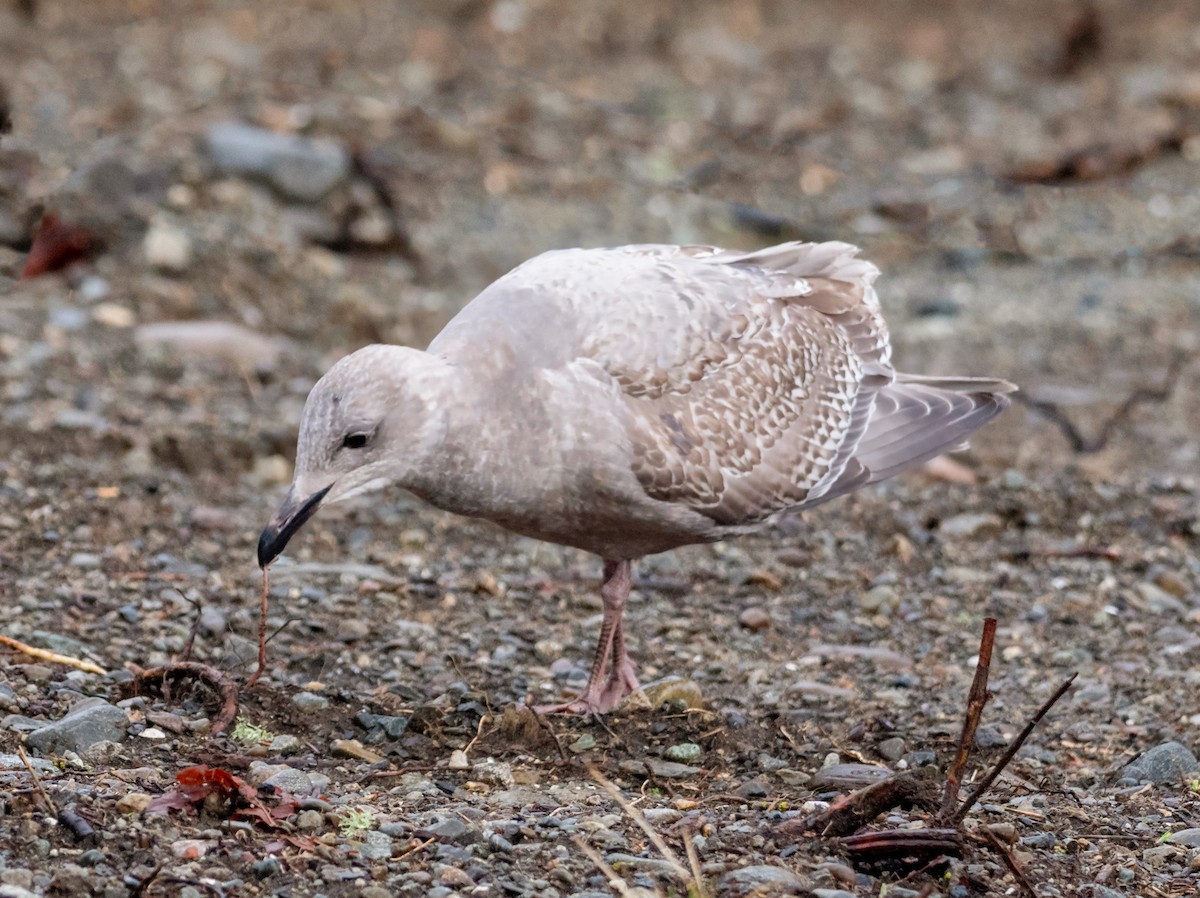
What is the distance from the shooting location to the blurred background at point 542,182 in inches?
308

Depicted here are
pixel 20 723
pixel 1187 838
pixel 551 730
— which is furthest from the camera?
pixel 551 730

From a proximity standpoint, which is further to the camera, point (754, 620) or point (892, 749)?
point (754, 620)

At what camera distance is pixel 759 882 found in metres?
3.42

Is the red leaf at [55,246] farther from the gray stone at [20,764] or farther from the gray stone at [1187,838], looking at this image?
the gray stone at [1187,838]

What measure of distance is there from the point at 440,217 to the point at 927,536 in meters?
4.67

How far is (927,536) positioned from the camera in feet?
22.0

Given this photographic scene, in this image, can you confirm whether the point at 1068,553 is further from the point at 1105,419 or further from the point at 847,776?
the point at 847,776

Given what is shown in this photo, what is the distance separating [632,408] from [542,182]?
6533 millimetres

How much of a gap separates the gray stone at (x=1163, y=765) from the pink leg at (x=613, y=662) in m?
1.56

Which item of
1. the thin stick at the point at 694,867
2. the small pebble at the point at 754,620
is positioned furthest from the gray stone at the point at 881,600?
the thin stick at the point at 694,867

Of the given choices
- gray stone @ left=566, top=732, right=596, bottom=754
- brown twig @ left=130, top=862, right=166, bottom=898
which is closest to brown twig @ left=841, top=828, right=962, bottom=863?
gray stone @ left=566, top=732, right=596, bottom=754

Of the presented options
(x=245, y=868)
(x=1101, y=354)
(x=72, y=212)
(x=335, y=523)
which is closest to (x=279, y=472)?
(x=335, y=523)

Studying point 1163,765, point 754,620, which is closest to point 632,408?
point 754,620

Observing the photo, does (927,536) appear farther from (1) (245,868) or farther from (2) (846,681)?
(1) (245,868)
